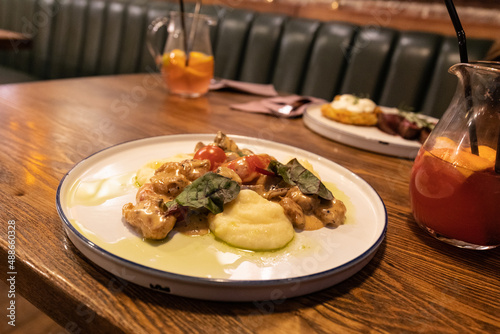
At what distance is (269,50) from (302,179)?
9.52 ft

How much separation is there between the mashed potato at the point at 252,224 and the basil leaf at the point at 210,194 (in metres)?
0.03

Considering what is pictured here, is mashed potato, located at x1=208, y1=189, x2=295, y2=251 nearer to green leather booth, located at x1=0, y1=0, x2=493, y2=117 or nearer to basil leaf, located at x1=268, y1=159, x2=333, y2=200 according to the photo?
basil leaf, located at x1=268, y1=159, x2=333, y2=200

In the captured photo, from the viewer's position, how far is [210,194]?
843mm

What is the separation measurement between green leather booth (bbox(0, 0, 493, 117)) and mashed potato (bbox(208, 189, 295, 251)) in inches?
92.9

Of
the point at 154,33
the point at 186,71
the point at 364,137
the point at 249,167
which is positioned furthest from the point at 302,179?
the point at 154,33

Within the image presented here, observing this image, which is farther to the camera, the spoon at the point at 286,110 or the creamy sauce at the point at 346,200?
the spoon at the point at 286,110

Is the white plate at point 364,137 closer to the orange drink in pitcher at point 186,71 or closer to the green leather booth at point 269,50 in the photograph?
the orange drink in pitcher at point 186,71

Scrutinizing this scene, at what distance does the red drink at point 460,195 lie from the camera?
2.85 feet

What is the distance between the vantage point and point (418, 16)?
3371 mm

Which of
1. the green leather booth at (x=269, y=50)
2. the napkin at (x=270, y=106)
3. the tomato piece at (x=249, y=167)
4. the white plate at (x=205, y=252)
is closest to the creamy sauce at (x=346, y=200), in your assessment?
the white plate at (x=205, y=252)

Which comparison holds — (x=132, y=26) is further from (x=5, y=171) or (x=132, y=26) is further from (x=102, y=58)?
(x=5, y=171)

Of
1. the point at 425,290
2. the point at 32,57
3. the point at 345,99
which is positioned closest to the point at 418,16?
the point at 345,99

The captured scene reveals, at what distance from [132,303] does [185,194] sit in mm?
261

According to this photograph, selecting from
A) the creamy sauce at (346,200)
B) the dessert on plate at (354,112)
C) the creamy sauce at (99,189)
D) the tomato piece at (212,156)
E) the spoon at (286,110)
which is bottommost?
the creamy sauce at (99,189)
